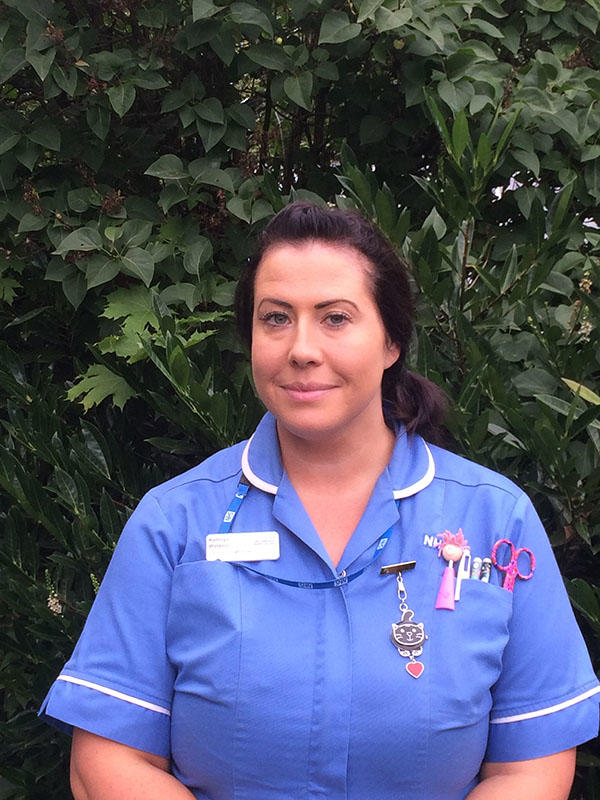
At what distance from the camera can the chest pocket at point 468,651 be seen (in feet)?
5.90

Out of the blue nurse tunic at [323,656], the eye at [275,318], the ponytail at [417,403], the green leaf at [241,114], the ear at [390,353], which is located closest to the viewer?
the blue nurse tunic at [323,656]

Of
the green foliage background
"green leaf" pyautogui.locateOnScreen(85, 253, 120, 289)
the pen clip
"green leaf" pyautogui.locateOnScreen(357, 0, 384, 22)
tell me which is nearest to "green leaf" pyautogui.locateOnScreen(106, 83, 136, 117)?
the green foliage background

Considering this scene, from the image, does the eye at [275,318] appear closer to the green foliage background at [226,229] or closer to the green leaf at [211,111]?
the green foliage background at [226,229]

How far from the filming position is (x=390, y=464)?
202cm

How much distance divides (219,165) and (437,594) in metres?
1.54

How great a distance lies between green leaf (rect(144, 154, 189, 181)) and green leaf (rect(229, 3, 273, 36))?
42 centimetres

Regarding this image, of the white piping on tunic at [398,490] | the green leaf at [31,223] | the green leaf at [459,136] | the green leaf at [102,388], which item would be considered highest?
the green leaf at [459,136]

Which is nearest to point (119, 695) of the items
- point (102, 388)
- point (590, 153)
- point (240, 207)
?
point (102, 388)

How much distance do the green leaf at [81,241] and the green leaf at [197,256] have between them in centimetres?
24

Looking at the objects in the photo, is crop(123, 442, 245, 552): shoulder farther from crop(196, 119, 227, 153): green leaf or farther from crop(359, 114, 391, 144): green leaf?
crop(359, 114, 391, 144): green leaf

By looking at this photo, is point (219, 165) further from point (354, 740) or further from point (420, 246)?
point (354, 740)

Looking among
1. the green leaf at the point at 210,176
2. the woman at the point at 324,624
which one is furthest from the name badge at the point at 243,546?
the green leaf at the point at 210,176

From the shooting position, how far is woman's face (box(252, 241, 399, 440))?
6.07ft

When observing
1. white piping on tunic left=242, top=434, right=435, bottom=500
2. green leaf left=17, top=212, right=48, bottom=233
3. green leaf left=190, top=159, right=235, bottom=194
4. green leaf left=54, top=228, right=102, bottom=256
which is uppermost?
green leaf left=190, top=159, right=235, bottom=194
